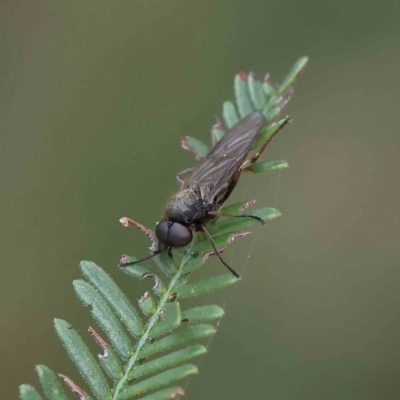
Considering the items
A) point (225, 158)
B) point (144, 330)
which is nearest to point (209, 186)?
point (225, 158)

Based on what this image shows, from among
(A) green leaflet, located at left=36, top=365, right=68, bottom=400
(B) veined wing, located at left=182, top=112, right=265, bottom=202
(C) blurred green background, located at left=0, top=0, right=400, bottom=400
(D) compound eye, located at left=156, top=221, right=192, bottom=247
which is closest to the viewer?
(A) green leaflet, located at left=36, top=365, right=68, bottom=400

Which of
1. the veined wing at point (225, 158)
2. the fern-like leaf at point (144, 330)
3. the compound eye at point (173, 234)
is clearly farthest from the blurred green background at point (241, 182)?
the fern-like leaf at point (144, 330)

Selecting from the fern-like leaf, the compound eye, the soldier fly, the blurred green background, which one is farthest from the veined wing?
the blurred green background

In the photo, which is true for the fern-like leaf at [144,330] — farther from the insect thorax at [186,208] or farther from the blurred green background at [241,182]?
the blurred green background at [241,182]

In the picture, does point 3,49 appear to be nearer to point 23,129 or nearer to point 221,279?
point 23,129

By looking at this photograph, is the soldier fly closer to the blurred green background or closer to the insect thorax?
the insect thorax

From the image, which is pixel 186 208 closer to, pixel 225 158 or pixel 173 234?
pixel 173 234
